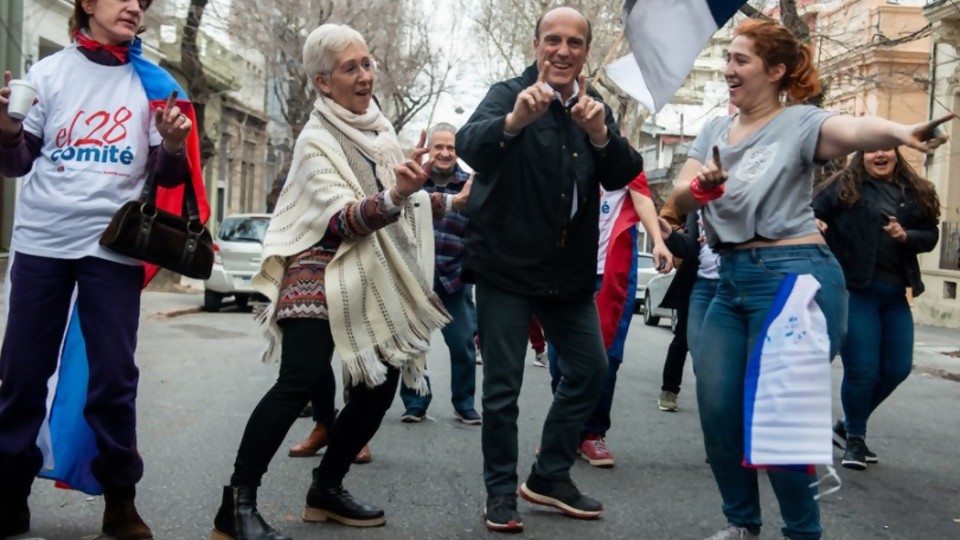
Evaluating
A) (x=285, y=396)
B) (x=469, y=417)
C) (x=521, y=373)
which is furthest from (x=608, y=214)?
(x=285, y=396)

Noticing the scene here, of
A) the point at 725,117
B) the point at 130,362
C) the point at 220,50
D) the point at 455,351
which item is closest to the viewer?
the point at 130,362

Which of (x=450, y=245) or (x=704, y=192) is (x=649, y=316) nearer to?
(x=450, y=245)

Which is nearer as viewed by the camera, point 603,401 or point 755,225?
point 755,225

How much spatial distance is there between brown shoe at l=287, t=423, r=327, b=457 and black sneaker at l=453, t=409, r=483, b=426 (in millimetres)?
1455

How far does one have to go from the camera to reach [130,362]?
3934mm

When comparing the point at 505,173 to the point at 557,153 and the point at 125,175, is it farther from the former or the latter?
the point at 125,175

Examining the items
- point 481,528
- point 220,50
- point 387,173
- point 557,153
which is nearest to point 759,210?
point 557,153

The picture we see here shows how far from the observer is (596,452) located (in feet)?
19.5

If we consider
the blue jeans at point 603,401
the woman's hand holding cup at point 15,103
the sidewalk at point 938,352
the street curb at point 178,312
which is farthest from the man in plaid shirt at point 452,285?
the street curb at point 178,312

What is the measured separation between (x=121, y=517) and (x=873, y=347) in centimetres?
409

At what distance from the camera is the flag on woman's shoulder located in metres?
5.18

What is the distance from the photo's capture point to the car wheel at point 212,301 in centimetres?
1825

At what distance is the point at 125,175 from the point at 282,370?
0.88 meters

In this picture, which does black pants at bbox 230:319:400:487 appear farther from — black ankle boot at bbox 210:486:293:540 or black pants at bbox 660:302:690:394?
black pants at bbox 660:302:690:394
